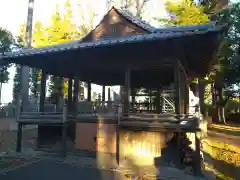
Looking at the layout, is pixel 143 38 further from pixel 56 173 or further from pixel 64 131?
pixel 56 173

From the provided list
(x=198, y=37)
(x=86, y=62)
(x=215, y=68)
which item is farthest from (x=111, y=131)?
(x=215, y=68)

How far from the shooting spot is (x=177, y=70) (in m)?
11.2

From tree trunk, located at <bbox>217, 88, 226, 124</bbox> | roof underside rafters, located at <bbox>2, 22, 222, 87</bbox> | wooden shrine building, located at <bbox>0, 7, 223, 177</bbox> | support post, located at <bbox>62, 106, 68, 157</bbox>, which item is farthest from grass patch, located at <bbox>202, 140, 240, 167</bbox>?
tree trunk, located at <bbox>217, 88, 226, 124</bbox>

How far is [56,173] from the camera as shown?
9664 mm

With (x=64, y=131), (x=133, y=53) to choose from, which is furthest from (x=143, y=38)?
(x=64, y=131)

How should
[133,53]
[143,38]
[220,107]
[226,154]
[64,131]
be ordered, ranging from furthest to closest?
[220,107] < [226,154] < [64,131] < [133,53] < [143,38]

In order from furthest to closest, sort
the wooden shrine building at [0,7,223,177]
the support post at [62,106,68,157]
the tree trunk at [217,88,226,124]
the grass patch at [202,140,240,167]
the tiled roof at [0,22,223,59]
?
1. the tree trunk at [217,88,226,124]
2. the grass patch at [202,140,240,167]
3. the support post at [62,106,68,157]
4. the wooden shrine building at [0,7,223,177]
5. the tiled roof at [0,22,223,59]

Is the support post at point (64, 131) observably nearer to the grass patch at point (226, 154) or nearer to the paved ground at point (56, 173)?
the paved ground at point (56, 173)

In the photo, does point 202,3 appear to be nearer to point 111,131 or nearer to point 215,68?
point 215,68

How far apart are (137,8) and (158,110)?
14.9 metres

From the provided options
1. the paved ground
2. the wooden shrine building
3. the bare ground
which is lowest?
the paved ground

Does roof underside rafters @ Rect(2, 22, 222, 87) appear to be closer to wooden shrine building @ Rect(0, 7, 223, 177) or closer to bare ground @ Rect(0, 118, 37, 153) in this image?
wooden shrine building @ Rect(0, 7, 223, 177)

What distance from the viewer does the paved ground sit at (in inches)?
357

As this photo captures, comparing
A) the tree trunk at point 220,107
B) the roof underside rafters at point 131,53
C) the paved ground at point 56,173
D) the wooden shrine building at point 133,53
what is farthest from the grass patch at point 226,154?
Answer: the tree trunk at point 220,107
